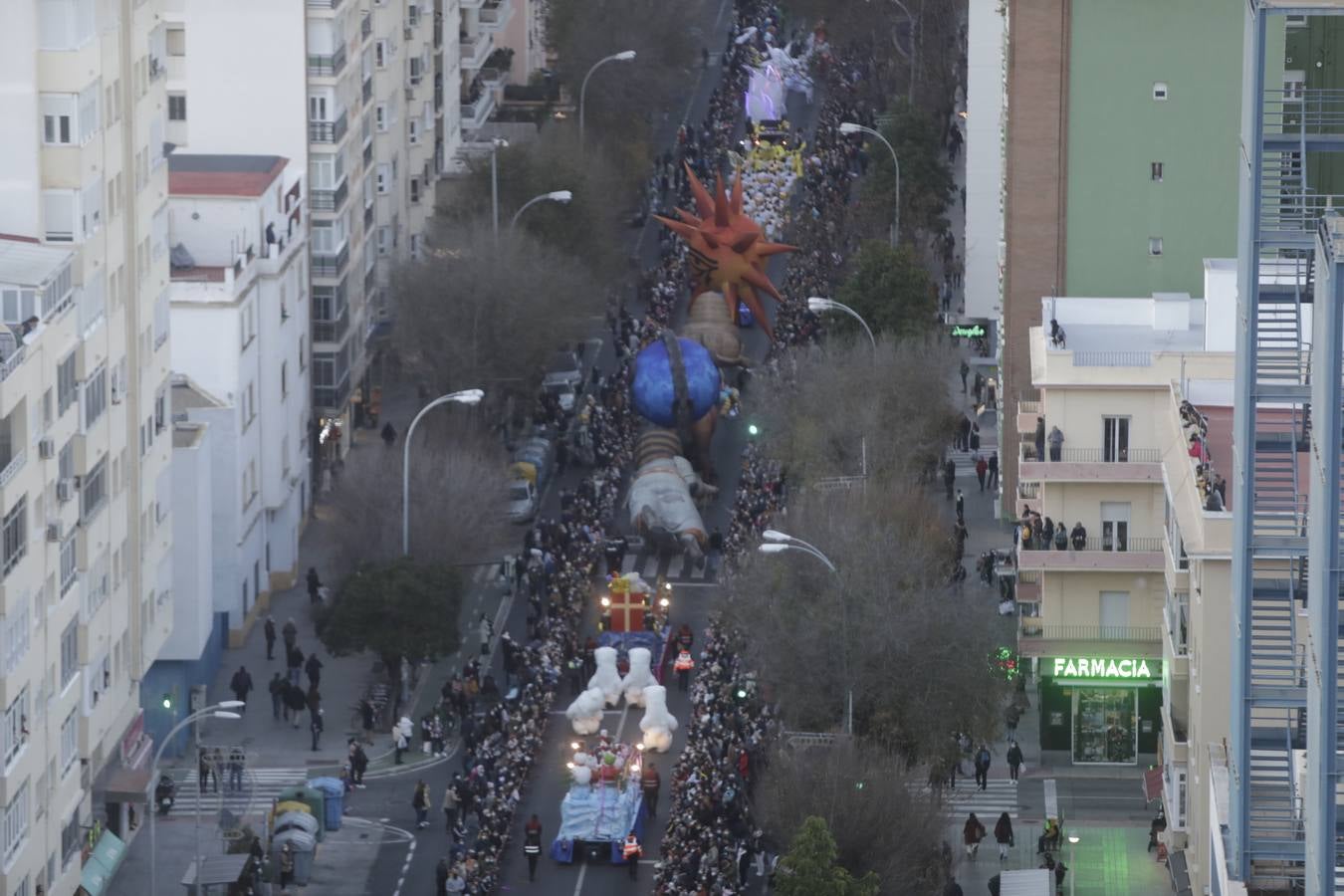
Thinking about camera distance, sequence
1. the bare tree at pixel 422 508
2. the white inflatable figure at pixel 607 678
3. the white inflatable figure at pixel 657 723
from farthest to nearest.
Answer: the bare tree at pixel 422 508 < the white inflatable figure at pixel 607 678 < the white inflatable figure at pixel 657 723

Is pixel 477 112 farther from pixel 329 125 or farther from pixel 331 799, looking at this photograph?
pixel 331 799

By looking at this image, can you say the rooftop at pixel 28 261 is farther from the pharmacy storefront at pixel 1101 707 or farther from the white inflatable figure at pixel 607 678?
the pharmacy storefront at pixel 1101 707

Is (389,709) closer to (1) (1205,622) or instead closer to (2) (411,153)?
(1) (1205,622)

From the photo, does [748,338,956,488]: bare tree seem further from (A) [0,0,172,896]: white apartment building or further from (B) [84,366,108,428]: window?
(B) [84,366,108,428]: window

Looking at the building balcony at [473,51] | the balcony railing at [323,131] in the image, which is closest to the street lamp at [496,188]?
the balcony railing at [323,131]

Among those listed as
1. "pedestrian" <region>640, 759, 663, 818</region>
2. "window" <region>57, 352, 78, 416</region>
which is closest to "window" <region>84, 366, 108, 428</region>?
"window" <region>57, 352, 78, 416</region>
